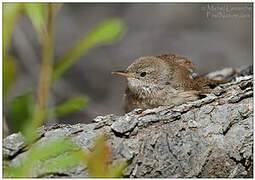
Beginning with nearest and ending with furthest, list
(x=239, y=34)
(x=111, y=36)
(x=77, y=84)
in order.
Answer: (x=111, y=36) → (x=77, y=84) → (x=239, y=34)

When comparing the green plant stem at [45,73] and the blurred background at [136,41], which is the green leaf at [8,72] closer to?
the green plant stem at [45,73]

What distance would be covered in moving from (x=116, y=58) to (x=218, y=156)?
3.56m

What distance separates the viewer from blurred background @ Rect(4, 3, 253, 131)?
5.43 m

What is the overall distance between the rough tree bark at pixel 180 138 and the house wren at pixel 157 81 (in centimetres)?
65

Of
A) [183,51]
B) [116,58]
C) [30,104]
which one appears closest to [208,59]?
[183,51]

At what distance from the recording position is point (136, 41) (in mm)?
5738

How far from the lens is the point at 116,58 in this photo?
5.61 metres

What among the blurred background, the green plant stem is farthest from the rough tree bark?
the blurred background

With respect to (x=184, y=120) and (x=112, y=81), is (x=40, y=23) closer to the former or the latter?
(x=184, y=120)

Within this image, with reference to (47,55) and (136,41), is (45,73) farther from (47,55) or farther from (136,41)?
(136,41)

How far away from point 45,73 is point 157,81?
2.02m

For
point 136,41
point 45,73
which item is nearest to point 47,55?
point 45,73

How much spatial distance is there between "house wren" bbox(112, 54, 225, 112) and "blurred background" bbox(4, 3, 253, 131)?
85.6 inches

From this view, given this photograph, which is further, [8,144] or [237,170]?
[237,170]
